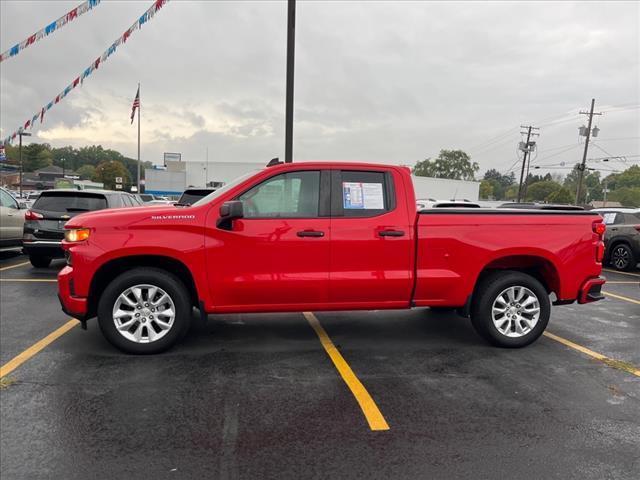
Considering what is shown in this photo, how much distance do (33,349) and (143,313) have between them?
48.8 inches

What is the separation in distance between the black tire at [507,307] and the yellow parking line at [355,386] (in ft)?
5.18

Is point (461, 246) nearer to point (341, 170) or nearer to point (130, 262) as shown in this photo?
point (341, 170)

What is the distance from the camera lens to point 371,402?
362 centimetres

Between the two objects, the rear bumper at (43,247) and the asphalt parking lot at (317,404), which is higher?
the rear bumper at (43,247)

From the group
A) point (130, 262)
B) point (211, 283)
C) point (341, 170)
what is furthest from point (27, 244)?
point (341, 170)

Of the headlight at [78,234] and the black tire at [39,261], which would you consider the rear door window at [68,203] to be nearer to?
the black tire at [39,261]

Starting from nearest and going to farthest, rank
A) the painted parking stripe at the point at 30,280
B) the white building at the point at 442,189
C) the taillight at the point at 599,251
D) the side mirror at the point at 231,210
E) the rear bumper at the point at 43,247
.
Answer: the side mirror at the point at 231,210 → the taillight at the point at 599,251 → the painted parking stripe at the point at 30,280 → the rear bumper at the point at 43,247 → the white building at the point at 442,189

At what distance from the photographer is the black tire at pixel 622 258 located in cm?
1151

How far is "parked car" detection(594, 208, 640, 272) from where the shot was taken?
37.5 feet

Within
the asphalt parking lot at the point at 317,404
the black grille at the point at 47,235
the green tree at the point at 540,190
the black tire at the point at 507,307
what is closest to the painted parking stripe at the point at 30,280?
the black grille at the point at 47,235

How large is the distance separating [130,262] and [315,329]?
2218 millimetres

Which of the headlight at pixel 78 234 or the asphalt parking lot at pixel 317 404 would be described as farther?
the headlight at pixel 78 234

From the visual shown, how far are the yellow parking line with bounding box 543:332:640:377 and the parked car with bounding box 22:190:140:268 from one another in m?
8.21

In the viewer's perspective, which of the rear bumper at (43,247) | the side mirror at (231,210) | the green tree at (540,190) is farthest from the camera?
the green tree at (540,190)
